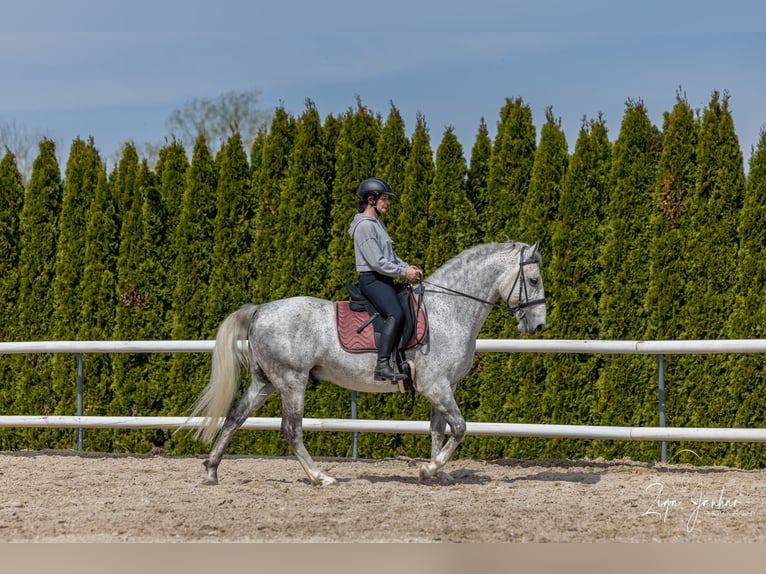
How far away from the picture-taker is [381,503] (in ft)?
24.7

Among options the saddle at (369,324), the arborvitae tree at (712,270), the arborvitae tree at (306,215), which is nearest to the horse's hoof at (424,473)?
the saddle at (369,324)

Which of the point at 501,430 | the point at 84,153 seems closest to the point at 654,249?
the point at 501,430

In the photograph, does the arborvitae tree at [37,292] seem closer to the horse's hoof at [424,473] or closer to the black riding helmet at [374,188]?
the black riding helmet at [374,188]

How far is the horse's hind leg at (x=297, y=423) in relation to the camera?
27.7 ft

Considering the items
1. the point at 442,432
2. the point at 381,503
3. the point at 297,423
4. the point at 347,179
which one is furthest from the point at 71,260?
the point at 381,503

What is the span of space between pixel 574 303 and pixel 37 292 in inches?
260

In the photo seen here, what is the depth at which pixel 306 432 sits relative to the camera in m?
11.0

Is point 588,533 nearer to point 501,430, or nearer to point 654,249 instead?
point 501,430

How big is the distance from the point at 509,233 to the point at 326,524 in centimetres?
473

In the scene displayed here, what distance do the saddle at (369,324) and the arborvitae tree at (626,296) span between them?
2.72 meters

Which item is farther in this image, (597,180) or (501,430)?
(597,180)

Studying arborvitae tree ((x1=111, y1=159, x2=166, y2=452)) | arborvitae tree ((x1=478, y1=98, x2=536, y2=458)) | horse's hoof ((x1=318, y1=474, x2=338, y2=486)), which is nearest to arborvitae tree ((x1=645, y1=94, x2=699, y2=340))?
arborvitae tree ((x1=478, y1=98, x2=536, y2=458))

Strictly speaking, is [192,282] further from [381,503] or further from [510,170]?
[381,503]

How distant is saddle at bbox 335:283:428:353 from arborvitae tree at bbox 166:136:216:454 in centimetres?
326
